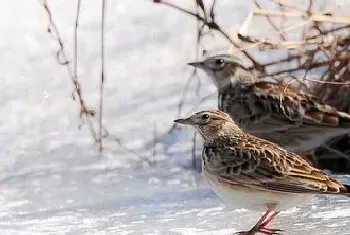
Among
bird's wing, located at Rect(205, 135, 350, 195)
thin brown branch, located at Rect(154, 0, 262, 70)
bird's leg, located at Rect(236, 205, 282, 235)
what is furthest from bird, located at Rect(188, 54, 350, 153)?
bird's leg, located at Rect(236, 205, 282, 235)

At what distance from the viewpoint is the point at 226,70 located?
27.3 feet

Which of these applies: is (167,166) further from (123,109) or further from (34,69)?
(34,69)

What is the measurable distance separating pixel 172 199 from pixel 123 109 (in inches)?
75.0

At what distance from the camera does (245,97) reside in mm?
8141

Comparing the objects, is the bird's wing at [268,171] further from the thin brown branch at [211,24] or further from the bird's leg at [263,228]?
the thin brown branch at [211,24]

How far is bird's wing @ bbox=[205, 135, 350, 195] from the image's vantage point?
220 inches

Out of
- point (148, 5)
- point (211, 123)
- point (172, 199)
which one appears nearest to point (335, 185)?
point (211, 123)

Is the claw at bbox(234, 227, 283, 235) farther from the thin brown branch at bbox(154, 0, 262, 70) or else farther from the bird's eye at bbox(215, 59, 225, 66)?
the bird's eye at bbox(215, 59, 225, 66)

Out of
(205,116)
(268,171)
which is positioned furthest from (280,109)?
(268,171)

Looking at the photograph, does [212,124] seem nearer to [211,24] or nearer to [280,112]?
[211,24]

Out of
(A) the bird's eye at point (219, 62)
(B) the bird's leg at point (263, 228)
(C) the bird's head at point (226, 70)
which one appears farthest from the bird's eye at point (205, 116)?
(A) the bird's eye at point (219, 62)

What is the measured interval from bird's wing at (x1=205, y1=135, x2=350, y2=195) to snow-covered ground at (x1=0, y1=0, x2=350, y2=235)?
0.24 meters

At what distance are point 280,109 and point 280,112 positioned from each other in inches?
0.9

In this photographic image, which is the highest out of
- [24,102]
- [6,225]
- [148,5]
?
[148,5]
